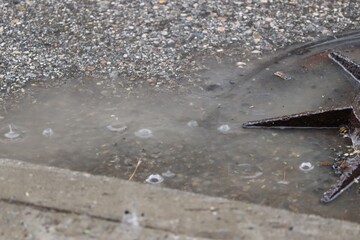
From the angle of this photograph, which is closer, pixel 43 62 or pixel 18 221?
pixel 18 221

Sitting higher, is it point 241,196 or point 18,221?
point 18,221

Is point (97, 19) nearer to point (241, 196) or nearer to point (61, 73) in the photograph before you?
point (61, 73)

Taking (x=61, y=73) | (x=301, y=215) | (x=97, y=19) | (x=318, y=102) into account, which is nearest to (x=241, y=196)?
(x=301, y=215)

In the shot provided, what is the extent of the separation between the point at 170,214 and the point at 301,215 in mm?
509

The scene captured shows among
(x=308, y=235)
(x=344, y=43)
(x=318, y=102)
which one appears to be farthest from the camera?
(x=344, y=43)

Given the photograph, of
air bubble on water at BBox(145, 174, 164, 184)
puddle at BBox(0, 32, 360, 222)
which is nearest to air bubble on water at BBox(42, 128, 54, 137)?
A: puddle at BBox(0, 32, 360, 222)

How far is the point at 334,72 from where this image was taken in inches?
151

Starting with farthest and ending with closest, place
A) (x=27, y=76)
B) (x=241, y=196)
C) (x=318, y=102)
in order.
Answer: (x=27, y=76) < (x=318, y=102) < (x=241, y=196)

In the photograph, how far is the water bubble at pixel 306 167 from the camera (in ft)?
10.00

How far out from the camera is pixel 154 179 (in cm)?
301

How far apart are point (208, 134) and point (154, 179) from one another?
18.6 inches

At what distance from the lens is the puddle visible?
2.96 meters

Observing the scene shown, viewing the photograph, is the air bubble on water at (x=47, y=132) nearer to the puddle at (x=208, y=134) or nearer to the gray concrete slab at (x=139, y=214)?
the puddle at (x=208, y=134)

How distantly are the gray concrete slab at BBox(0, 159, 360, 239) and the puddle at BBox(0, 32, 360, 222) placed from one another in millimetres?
386
